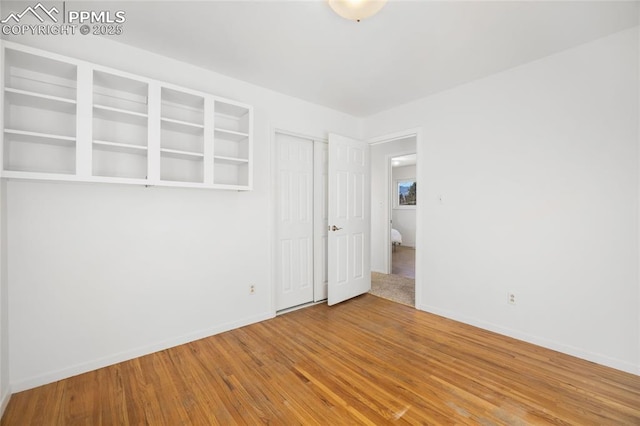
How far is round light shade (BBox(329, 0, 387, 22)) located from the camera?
1.57 meters

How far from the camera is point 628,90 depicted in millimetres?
2053

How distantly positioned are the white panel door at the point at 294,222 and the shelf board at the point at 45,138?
181cm

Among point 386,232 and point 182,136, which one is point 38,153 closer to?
point 182,136

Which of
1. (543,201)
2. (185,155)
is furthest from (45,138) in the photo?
(543,201)

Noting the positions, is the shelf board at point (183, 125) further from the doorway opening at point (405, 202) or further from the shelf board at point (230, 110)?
the doorway opening at point (405, 202)

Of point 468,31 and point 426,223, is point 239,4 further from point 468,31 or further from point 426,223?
point 426,223

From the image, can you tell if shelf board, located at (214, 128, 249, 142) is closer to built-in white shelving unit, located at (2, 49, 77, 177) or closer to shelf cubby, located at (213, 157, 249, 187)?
shelf cubby, located at (213, 157, 249, 187)

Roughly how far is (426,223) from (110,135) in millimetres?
3261

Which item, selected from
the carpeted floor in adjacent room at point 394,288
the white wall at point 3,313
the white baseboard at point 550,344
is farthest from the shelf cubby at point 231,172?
the white baseboard at point 550,344

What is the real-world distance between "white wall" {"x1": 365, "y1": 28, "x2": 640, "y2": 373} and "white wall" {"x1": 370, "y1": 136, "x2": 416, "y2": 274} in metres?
1.79

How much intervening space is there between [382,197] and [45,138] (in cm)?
456

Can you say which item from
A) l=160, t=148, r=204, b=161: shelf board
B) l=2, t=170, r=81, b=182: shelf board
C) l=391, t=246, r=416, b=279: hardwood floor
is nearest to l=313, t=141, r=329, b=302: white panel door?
l=160, t=148, r=204, b=161: shelf board

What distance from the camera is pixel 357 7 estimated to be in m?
1.60

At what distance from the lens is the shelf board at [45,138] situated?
1.68 metres
